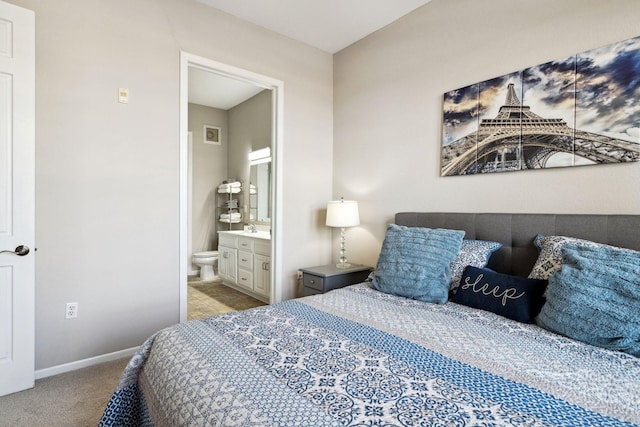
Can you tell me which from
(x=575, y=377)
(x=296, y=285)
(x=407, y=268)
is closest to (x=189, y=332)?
(x=407, y=268)

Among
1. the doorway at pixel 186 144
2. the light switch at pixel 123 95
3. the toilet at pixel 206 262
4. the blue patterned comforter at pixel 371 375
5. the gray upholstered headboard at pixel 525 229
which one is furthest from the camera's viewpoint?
the toilet at pixel 206 262

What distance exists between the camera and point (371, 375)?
3.57 feet

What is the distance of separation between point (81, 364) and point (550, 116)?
343 centimetres

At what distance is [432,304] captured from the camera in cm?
192

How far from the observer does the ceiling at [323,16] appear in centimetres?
279

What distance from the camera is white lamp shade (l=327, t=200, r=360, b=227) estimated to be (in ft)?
10.2

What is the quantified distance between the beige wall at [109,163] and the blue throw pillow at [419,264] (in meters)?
1.66

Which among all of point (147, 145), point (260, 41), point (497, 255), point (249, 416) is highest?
point (260, 41)

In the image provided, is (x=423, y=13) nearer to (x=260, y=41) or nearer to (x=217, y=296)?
(x=260, y=41)

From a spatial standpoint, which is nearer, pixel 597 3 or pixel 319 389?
pixel 319 389

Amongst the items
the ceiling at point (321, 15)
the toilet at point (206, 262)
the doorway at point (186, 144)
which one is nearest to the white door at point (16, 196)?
the doorway at point (186, 144)

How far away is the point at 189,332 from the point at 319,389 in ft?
2.34

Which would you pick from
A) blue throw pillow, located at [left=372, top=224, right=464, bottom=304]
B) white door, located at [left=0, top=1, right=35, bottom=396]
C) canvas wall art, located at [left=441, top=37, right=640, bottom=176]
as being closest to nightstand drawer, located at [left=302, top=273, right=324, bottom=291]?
blue throw pillow, located at [left=372, top=224, right=464, bottom=304]

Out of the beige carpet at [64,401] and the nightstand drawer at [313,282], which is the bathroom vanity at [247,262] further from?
the beige carpet at [64,401]
